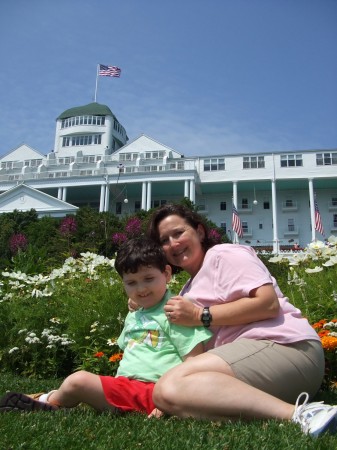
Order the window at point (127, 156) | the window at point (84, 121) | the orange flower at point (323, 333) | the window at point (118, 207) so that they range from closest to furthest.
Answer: the orange flower at point (323, 333)
the window at point (127, 156)
the window at point (118, 207)
the window at point (84, 121)

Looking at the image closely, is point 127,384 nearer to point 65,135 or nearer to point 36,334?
point 36,334

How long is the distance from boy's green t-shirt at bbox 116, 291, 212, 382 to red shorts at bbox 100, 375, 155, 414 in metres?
0.05

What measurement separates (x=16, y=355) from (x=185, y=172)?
39.0 meters

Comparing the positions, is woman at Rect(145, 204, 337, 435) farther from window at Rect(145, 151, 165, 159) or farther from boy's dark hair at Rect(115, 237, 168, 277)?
window at Rect(145, 151, 165, 159)

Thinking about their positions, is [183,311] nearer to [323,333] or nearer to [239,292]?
[239,292]

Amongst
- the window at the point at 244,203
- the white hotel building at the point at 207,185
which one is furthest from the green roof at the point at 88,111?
the window at the point at 244,203

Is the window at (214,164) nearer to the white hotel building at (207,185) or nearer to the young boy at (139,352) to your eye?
the white hotel building at (207,185)

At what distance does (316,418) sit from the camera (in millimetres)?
2096

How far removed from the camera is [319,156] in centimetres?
4459

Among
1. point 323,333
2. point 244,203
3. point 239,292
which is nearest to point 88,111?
point 244,203

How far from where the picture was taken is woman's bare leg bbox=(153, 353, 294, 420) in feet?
7.36

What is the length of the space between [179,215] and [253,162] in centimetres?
4390

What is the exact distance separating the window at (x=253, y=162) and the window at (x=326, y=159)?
18.7 ft

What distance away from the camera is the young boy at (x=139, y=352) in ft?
8.77
